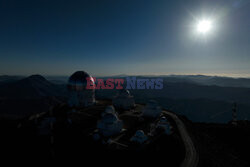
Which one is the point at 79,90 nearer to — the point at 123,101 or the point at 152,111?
the point at 123,101

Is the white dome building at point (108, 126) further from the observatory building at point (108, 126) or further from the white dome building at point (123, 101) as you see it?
the white dome building at point (123, 101)

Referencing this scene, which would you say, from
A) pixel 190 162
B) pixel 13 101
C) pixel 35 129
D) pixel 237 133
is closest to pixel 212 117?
pixel 237 133

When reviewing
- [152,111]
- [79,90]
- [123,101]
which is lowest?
[152,111]

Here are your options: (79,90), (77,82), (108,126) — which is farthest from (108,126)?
(77,82)

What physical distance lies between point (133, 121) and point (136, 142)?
10805 millimetres

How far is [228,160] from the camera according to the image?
24094mm

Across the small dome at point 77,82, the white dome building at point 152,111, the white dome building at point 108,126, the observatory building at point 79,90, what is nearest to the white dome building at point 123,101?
the white dome building at point 152,111

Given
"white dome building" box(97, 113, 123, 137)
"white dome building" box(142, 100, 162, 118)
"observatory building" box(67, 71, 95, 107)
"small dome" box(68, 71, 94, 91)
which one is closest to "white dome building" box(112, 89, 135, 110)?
"white dome building" box(142, 100, 162, 118)

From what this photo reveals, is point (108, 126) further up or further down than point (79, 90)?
further down

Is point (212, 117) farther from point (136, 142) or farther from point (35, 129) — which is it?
point (35, 129)

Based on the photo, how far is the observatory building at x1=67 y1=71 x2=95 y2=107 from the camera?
40581 millimetres

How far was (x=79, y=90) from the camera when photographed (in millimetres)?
40875

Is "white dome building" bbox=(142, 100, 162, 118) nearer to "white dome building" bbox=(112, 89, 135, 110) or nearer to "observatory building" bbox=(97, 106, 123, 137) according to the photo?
"white dome building" bbox=(112, 89, 135, 110)

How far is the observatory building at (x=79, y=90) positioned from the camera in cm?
4058
